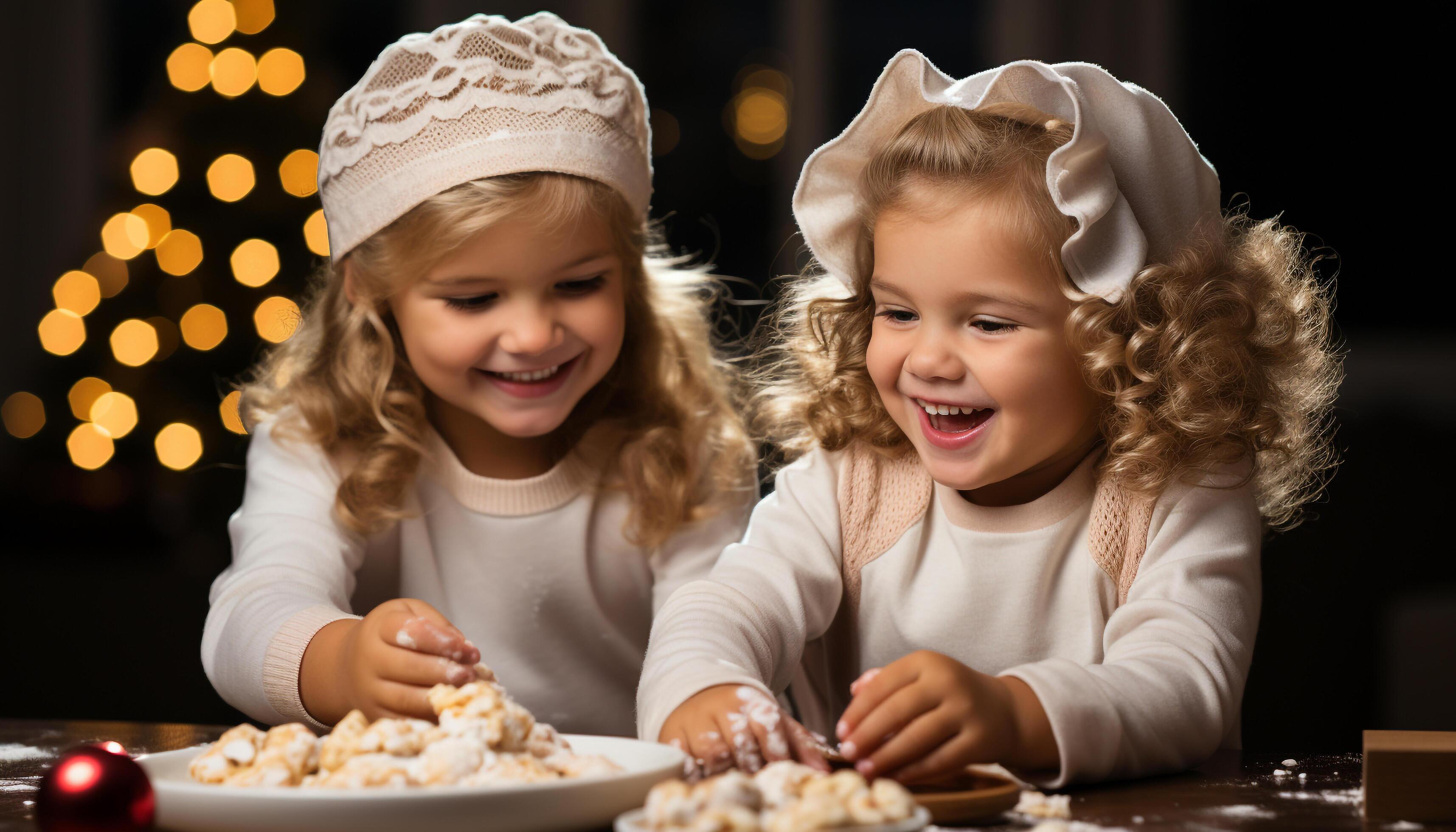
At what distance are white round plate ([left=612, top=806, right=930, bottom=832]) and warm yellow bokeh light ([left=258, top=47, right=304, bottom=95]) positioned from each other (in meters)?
2.43

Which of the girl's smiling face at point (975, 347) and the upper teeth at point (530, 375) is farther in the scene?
the upper teeth at point (530, 375)

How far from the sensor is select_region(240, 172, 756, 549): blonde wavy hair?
1.38 meters

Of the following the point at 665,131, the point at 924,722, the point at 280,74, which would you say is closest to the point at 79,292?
the point at 280,74

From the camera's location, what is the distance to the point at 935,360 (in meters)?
1.17

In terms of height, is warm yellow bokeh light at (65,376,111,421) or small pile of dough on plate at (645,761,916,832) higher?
warm yellow bokeh light at (65,376,111,421)

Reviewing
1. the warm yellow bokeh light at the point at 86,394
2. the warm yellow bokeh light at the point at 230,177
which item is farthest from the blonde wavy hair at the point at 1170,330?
the warm yellow bokeh light at the point at 86,394

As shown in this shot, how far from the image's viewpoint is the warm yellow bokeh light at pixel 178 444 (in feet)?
9.42

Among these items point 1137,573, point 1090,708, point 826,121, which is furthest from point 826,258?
point 826,121

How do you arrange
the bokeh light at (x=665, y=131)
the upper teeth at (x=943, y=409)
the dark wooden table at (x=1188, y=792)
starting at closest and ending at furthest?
1. the dark wooden table at (x=1188, y=792)
2. the upper teeth at (x=943, y=409)
3. the bokeh light at (x=665, y=131)

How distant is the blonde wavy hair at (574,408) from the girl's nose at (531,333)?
0.31ft

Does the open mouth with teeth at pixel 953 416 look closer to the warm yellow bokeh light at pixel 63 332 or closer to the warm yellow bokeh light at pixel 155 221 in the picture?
the warm yellow bokeh light at pixel 155 221

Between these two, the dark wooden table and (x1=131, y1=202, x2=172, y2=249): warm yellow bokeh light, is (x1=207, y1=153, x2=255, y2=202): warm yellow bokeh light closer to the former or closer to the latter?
(x1=131, y1=202, x2=172, y2=249): warm yellow bokeh light

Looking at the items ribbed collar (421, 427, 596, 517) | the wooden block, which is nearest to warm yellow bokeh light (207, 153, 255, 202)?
ribbed collar (421, 427, 596, 517)

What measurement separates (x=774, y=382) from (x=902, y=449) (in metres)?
0.19
